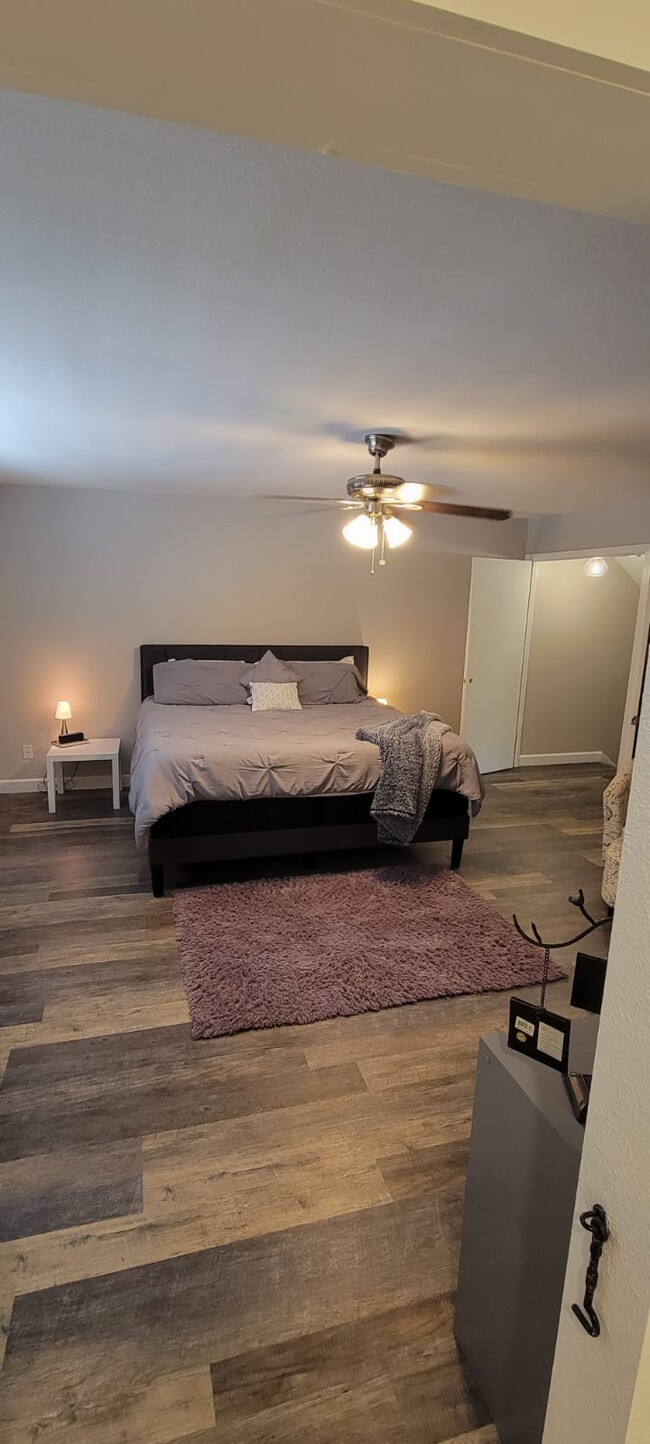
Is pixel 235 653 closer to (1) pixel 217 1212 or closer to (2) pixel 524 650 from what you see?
(2) pixel 524 650

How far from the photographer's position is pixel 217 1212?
1.77m

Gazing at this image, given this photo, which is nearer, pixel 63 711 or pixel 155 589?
pixel 63 711

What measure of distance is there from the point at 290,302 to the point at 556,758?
542cm

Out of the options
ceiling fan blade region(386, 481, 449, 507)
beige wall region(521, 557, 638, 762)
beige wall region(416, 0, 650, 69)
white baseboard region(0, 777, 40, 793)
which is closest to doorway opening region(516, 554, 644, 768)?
beige wall region(521, 557, 638, 762)

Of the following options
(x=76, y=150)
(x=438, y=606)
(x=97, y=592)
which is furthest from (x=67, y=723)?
(x=76, y=150)

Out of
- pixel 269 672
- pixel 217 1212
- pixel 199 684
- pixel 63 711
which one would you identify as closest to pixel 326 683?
pixel 269 672

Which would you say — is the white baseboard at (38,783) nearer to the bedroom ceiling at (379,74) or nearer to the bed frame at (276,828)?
the bed frame at (276,828)

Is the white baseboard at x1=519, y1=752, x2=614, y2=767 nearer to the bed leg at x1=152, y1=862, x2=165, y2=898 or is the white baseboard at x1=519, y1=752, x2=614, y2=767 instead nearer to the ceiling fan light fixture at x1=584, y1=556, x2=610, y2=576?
the ceiling fan light fixture at x1=584, y1=556, x2=610, y2=576

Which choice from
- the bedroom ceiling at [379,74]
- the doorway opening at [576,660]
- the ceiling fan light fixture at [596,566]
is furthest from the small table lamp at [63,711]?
the bedroom ceiling at [379,74]

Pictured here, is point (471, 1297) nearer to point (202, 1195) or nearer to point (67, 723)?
point (202, 1195)

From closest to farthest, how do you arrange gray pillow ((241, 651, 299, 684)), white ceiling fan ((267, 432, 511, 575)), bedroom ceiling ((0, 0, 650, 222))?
bedroom ceiling ((0, 0, 650, 222)), white ceiling fan ((267, 432, 511, 575)), gray pillow ((241, 651, 299, 684))

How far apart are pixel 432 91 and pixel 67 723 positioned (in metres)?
4.95

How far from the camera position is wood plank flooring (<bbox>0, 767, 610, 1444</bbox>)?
4.53 ft

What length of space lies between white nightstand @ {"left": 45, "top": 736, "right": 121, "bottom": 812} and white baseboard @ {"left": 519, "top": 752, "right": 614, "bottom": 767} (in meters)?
3.67
